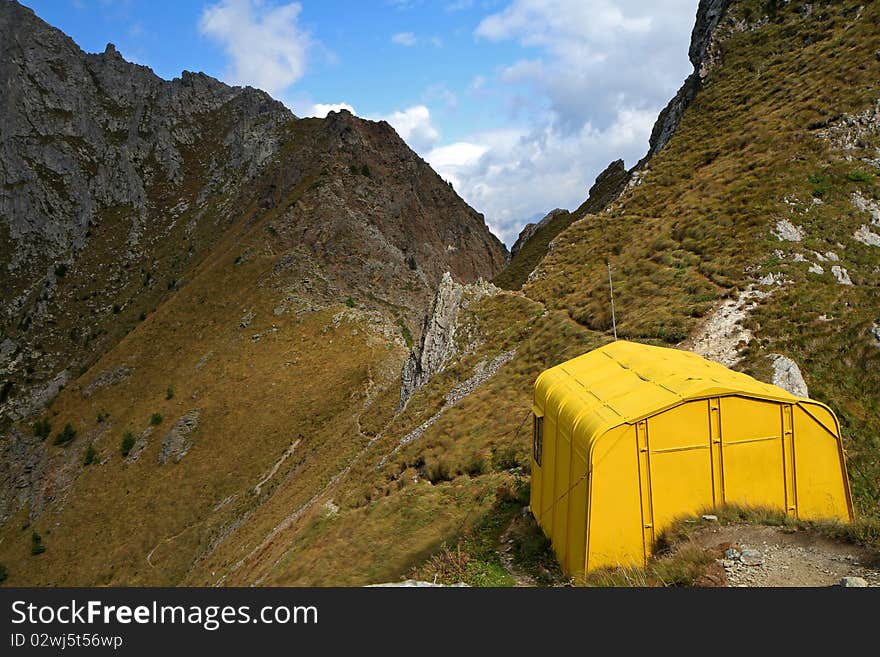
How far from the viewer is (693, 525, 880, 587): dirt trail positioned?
7496 millimetres

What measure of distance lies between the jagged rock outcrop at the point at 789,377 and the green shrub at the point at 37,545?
60.6m

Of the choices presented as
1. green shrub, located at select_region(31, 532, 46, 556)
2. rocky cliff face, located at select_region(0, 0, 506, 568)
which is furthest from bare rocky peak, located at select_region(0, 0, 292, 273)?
green shrub, located at select_region(31, 532, 46, 556)

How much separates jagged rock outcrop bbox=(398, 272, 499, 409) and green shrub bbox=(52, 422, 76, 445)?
4894cm

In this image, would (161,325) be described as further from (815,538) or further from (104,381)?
(815,538)

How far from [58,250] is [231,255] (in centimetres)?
5416

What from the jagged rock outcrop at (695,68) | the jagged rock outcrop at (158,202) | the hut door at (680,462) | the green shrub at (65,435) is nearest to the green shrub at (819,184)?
the hut door at (680,462)

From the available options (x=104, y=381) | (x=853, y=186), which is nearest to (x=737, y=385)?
(x=853, y=186)

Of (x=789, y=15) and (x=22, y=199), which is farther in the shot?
(x=22, y=199)

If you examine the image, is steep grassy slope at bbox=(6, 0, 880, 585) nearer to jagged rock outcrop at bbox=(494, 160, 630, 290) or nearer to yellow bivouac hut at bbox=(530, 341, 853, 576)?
yellow bivouac hut at bbox=(530, 341, 853, 576)

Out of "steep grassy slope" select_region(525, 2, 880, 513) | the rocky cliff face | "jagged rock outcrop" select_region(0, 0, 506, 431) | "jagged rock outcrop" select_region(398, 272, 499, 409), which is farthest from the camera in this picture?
"jagged rock outcrop" select_region(0, 0, 506, 431)

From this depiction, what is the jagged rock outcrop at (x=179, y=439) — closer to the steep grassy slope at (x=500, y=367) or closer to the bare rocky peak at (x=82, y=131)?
the steep grassy slope at (x=500, y=367)

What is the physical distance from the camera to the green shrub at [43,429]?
66244 mm

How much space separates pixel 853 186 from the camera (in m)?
22.4

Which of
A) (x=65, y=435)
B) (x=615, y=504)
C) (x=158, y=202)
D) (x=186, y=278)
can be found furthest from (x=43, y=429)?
(x=615, y=504)
